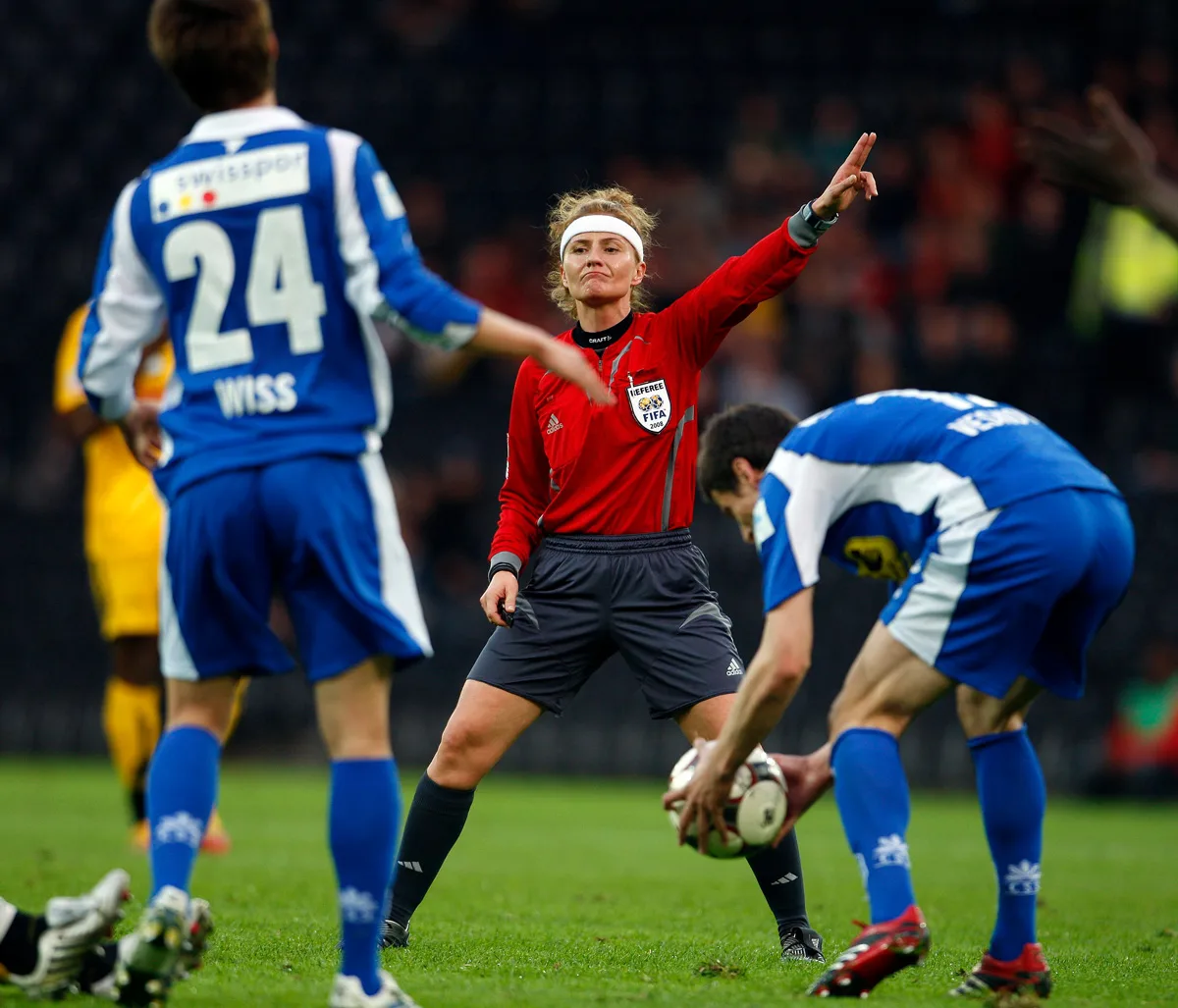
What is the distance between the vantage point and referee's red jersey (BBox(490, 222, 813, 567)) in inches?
223

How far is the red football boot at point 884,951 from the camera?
164 inches

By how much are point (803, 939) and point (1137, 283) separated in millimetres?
10643

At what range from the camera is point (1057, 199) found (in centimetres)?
1631

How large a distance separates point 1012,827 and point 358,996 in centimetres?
200

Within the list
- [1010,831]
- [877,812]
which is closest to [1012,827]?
[1010,831]

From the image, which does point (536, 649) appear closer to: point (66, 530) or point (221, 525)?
point (221, 525)

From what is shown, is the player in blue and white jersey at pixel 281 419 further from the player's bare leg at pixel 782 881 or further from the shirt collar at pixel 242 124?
the player's bare leg at pixel 782 881

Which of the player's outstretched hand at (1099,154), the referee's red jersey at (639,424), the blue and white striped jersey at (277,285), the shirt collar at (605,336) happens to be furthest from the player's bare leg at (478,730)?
the player's outstretched hand at (1099,154)

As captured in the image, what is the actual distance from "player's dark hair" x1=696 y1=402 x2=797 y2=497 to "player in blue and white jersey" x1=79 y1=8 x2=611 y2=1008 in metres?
1.23

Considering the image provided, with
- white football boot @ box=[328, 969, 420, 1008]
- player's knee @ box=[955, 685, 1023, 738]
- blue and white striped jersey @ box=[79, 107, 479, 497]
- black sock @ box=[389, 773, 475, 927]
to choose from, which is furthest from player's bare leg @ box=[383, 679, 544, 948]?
blue and white striped jersey @ box=[79, 107, 479, 497]

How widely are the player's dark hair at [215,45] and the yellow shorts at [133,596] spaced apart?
5.21 metres

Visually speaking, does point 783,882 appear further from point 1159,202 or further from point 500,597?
point 1159,202

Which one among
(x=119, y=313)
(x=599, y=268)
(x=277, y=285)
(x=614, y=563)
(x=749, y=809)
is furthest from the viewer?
(x=599, y=268)

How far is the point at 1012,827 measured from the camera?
186 inches
